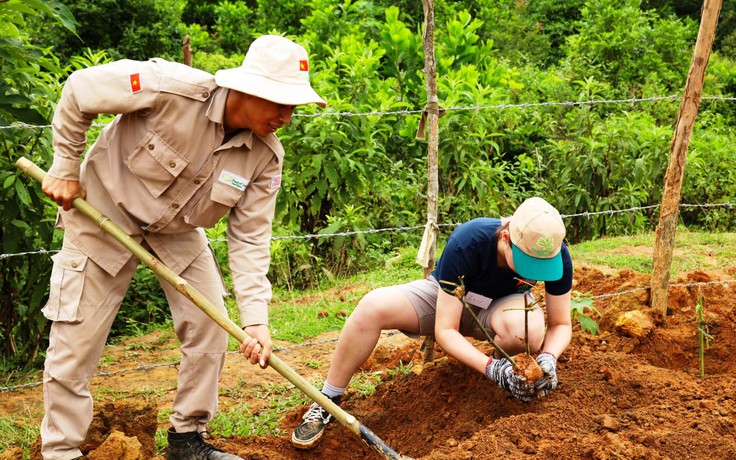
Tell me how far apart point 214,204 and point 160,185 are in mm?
198

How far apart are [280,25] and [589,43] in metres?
4.17

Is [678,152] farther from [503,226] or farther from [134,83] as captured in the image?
[134,83]

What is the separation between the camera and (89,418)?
292cm

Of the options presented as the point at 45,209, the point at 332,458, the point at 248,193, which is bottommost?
the point at 332,458

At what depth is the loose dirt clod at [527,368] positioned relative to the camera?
3074 millimetres

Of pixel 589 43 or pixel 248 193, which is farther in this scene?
pixel 589 43

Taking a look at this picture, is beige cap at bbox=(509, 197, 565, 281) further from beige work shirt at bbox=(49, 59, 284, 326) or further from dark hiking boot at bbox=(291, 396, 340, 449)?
dark hiking boot at bbox=(291, 396, 340, 449)

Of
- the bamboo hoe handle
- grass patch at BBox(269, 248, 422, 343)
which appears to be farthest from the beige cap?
grass patch at BBox(269, 248, 422, 343)

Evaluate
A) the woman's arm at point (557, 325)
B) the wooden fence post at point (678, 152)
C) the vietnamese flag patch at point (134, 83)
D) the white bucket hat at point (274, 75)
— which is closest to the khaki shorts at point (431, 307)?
the woman's arm at point (557, 325)

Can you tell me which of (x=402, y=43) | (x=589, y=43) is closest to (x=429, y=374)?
(x=402, y=43)

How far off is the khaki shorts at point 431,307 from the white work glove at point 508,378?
0.30 m

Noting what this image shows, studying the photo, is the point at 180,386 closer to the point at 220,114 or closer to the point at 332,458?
the point at 332,458

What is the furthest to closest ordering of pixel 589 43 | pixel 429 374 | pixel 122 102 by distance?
1. pixel 589 43
2. pixel 429 374
3. pixel 122 102

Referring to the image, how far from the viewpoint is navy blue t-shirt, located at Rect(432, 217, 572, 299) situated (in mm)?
3172
